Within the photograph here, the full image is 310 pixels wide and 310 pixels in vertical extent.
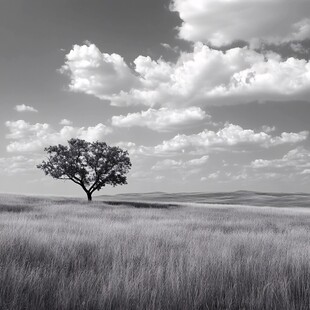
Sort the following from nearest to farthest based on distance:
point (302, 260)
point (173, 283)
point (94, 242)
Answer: point (173, 283), point (302, 260), point (94, 242)

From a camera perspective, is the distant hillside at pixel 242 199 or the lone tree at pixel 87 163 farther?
the distant hillside at pixel 242 199

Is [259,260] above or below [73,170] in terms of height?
below

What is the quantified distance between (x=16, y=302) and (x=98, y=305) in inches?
39.3

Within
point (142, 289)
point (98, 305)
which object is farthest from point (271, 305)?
point (98, 305)

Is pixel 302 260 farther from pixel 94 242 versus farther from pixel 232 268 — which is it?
pixel 94 242

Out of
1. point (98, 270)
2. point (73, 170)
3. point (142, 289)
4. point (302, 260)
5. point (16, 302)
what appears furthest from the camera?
point (73, 170)

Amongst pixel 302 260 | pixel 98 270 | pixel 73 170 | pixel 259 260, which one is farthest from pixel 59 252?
pixel 73 170

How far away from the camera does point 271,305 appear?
4.48 m

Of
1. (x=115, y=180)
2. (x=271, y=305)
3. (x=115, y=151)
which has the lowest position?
(x=271, y=305)

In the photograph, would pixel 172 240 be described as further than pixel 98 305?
Yes

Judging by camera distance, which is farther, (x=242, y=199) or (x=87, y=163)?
(x=242, y=199)

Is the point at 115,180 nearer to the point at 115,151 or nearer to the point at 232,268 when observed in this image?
the point at 115,151

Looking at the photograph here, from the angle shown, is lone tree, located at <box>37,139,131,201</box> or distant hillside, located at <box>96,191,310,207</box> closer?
lone tree, located at <box>37,139,131,201</box>

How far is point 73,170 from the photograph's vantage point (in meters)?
45.9
